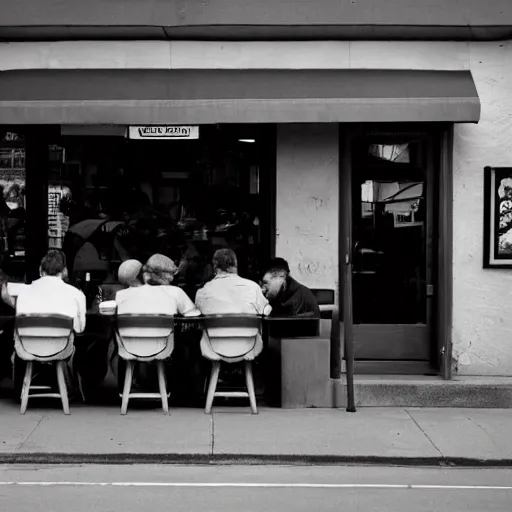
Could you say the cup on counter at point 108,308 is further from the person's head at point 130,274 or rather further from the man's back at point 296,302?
the man's back at point 296,302

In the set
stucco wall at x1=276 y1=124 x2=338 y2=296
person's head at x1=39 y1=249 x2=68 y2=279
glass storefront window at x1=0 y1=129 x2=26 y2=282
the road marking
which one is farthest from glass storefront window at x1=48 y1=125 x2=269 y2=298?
the road marking

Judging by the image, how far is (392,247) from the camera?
12.0m

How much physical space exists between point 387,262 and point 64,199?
12.5ft

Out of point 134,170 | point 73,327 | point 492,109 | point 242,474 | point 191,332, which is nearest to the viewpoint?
point 242,474

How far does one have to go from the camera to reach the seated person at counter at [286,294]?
1073cm

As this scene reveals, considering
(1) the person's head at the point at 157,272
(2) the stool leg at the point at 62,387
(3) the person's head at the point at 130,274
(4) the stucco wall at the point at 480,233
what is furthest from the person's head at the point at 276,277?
(2) the stool leg at the point at 62,387

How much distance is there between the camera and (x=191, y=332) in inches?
427

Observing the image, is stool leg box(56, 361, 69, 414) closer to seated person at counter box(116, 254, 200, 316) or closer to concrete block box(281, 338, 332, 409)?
seated person at counter box(116, 254, 200, 316)

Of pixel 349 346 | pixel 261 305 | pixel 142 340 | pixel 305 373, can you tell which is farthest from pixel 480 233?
pixel 142 340

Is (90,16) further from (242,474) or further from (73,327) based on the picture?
(242,474)

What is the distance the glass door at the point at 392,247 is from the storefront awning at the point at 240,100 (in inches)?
34.9

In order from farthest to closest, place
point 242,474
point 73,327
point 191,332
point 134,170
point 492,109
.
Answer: point 134,170 → point 492,109 → point 191,332 → point 73,327 → point 242,474

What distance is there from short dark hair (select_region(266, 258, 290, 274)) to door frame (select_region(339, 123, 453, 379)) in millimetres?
874

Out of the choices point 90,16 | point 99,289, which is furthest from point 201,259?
point 90,16
